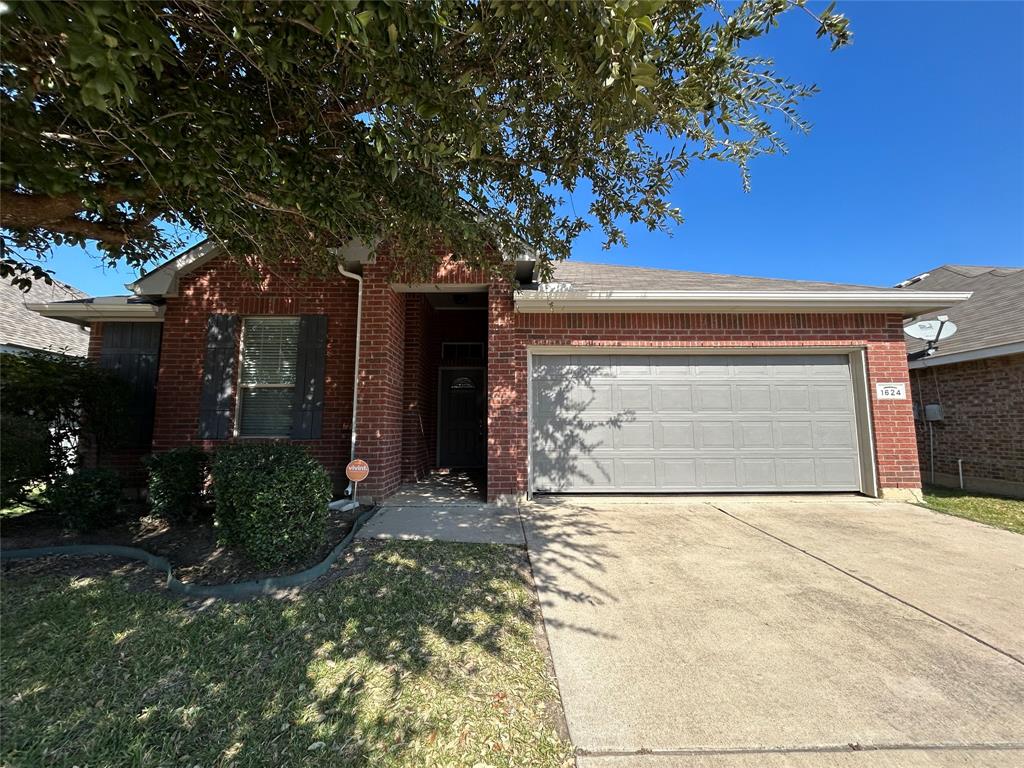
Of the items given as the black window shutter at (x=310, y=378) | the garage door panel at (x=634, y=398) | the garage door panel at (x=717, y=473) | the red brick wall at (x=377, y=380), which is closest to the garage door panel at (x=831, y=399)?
the garage door panel at (x=717, y=473)

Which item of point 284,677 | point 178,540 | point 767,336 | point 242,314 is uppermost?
point 242,314

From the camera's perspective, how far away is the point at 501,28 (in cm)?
303

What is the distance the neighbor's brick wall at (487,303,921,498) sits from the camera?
6641 millimetres

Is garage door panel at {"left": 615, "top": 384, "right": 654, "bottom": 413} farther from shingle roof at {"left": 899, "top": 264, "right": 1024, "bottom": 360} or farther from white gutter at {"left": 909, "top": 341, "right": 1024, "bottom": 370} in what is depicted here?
white gutter at {"left": 909, "top": 341, "right": 1024, "bottom": 370}

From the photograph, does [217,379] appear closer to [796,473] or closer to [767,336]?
[767,336]

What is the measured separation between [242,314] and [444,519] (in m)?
4.33

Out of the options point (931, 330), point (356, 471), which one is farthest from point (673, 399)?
point (931, 330)

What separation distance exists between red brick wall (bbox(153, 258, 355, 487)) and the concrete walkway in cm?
120

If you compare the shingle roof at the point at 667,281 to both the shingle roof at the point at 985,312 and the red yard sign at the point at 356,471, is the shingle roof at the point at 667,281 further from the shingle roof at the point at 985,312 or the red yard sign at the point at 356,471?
the red yard sign at the point at 356,471

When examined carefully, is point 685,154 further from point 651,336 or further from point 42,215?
point 42,215

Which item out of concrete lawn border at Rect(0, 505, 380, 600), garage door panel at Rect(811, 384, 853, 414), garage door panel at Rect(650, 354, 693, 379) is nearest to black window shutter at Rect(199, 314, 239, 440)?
concrete lawn border at Rect(0, 505, 380, 600)

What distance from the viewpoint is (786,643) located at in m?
2.82

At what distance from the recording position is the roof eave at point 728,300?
21.0ft

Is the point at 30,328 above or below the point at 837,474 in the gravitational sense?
above
